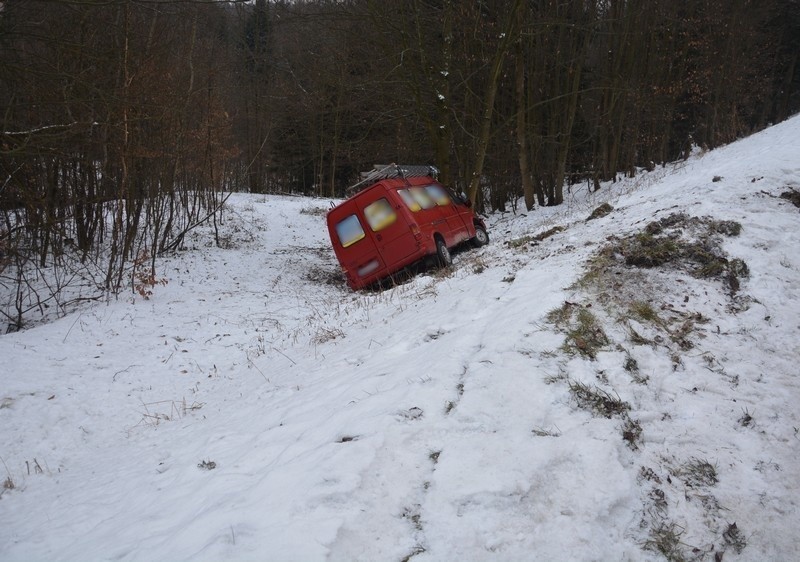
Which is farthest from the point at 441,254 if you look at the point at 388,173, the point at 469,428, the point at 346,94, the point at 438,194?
the point at 346,94

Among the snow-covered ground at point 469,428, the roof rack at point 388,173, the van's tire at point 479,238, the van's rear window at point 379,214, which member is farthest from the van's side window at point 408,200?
the snow-covered ground at point 469,428

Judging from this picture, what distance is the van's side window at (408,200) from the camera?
9.92m

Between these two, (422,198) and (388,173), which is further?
(422,198)

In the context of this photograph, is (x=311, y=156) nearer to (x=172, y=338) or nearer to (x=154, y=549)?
(x=172, y=338)

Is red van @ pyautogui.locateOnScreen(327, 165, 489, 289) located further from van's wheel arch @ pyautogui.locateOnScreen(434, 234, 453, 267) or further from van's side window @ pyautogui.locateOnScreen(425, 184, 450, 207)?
van's side window @ pyautogui.locateOnScreen(425, 184, 450, 207)

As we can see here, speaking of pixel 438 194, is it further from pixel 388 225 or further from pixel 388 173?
pixel 388 225

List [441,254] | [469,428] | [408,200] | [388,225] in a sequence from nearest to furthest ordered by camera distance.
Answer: [469,428], [388,225], [408,200], [441,254]

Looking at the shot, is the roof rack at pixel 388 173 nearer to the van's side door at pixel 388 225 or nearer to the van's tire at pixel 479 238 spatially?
the van's side door at pixel 388 225

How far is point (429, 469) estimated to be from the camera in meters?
2.99

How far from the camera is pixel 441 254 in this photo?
10352 mm

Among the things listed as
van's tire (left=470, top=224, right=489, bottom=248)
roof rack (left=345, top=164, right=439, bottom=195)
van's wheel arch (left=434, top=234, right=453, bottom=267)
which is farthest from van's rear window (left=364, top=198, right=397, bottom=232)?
van's tire (left=470, top=224, right=489, bottom=248)

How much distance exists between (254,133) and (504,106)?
20.5m

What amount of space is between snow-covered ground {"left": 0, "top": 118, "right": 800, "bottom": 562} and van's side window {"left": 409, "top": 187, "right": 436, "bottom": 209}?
3794 mm

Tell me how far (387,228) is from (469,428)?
22.6 ft
